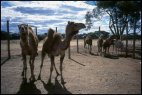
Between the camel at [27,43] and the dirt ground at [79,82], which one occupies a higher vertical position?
the camel at [27,43]

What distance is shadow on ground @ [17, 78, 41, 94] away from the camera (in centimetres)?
846

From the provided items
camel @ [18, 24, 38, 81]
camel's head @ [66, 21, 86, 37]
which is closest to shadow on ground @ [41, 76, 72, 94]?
camel @ [18, 24, 38, 81]

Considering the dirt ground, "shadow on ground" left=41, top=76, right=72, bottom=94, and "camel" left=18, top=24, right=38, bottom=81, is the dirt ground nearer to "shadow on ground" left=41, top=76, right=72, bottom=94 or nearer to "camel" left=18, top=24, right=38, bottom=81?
"shadow on ground" left=41, top=76, right=72, bottom=94

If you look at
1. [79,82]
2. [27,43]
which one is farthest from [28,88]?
[79,82]

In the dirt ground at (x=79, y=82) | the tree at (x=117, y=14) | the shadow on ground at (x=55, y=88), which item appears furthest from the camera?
the tree at (x=117, y=14)

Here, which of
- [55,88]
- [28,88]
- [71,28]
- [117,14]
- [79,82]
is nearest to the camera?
[28,88]

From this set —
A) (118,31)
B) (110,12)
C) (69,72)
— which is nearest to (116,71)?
(69,72)

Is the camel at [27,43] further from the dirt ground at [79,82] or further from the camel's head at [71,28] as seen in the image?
the camel's head at [71,28]

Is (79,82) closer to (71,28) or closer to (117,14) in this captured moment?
(71,28)

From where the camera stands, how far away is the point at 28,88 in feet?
29.2

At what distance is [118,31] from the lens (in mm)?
29453

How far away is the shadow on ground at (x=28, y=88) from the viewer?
8.46 meters

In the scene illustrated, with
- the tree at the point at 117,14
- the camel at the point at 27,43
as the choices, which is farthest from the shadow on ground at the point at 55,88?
the tree at the point at 117,14

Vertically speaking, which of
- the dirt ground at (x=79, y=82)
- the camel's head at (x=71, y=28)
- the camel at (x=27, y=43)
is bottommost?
the dirt ground at (x=79, y=82)
